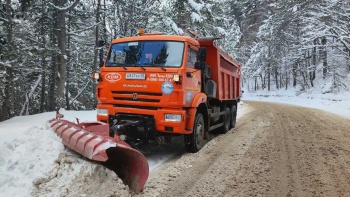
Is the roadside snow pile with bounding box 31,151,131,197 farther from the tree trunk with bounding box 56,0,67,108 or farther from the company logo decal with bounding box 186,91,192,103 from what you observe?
the tree trunk with bounding box 56,0,67,108

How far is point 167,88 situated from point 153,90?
0.30m

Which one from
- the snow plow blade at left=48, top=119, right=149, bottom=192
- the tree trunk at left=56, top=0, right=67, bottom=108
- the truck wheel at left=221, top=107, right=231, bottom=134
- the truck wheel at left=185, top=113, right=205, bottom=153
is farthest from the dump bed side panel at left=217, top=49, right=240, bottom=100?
the tree trunk at left=56, top=0, right=67, bottom=108

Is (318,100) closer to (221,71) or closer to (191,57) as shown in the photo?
(221,71)

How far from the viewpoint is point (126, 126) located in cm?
655

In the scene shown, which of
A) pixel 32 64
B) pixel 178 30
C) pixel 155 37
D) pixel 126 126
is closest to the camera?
pixel 126 126

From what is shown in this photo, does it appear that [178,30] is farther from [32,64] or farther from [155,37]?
[155,37]

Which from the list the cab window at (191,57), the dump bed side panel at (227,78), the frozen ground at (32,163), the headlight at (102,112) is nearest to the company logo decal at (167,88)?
the cab window at (191,57)

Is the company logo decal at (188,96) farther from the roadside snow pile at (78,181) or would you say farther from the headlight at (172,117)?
the roadside snow pile at (78,181)

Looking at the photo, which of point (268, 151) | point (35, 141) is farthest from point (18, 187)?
point (268, 151)

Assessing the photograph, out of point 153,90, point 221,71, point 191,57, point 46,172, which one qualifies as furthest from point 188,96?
point 46,172

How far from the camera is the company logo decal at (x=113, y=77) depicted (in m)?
6.85

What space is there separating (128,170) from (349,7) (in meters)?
22.3

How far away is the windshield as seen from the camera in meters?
6.80

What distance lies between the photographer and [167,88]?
6480 mm
